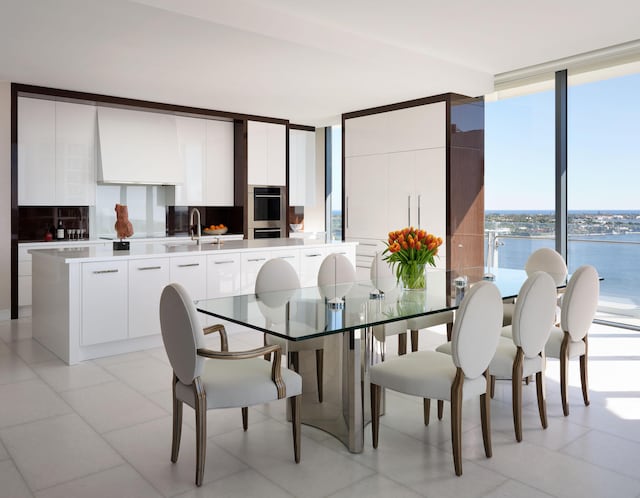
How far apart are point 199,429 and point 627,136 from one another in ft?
23.2

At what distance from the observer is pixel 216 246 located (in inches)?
219

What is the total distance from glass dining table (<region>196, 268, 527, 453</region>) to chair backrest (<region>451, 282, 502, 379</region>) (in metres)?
0.33

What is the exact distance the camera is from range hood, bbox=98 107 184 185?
22.9 ft

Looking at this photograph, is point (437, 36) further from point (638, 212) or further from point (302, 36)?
point (638, 212)

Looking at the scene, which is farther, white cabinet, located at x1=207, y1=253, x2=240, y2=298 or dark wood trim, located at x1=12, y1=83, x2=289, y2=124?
dark wood trim, located at x1=12, y1=83, x2=289, y2=124

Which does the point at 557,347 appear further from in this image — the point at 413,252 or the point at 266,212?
the point at 266,212

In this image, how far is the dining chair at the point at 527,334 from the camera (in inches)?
115

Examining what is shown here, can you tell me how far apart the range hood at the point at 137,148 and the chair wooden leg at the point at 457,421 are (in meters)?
5.65

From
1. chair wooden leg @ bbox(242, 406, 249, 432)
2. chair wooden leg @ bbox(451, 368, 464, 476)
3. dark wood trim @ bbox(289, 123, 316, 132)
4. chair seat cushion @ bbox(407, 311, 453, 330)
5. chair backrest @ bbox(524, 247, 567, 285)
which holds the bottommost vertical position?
chair wooden leg @ bbox(242, 406, 249, 432)

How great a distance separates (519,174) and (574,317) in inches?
164

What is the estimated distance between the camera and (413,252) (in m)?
3.64

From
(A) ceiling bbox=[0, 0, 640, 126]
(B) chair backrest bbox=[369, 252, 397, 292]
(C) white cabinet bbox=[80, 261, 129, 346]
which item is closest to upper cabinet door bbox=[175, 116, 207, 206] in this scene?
(A) ceiling bbox=[0, 0, 640, 126]

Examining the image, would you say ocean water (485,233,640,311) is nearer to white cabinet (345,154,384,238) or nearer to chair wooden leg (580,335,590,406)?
white cabinet (345,154,384,238)

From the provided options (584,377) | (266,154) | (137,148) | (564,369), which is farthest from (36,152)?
(584,377)
